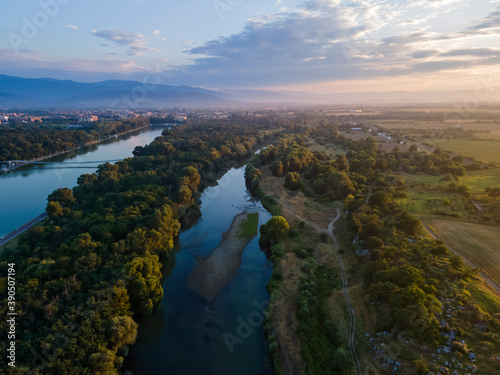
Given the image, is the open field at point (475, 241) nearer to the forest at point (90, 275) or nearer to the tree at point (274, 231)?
the tree at point (274, 231)

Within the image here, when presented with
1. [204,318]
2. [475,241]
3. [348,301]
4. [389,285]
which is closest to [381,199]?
[475,241]

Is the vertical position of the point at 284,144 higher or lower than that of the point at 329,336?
higher

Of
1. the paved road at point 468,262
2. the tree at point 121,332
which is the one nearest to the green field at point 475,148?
the paved road at point 468,262

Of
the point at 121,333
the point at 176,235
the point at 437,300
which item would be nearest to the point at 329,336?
the point at 437,300

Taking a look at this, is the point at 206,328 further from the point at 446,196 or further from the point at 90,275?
the point at 446,196

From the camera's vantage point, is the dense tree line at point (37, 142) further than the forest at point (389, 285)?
Yes

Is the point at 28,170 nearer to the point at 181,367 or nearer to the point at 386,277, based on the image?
the point at 181,367
